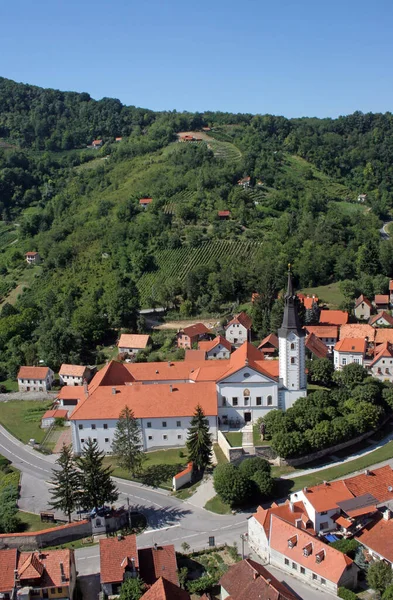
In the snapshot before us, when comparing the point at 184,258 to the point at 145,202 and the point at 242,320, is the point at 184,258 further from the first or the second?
the point at 242,320

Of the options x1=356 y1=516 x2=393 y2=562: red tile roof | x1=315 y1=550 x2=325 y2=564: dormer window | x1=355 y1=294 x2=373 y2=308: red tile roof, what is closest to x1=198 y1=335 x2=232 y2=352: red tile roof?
x1=355 y1=294 x2=373 y2=308: red tile roof

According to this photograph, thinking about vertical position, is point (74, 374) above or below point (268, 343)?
below

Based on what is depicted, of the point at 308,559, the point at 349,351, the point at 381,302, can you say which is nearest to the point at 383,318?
the point at 381,302

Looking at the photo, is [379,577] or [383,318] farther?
[383,318]

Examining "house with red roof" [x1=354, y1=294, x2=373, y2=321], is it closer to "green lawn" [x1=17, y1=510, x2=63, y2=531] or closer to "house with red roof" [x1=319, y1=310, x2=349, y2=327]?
"house with red roof" [x1=319, y1=310, x2=349, y2=327]

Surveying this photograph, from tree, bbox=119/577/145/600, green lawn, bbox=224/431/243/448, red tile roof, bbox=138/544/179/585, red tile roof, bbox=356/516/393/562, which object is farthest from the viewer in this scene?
green lawn, bbox=224/431/243/448

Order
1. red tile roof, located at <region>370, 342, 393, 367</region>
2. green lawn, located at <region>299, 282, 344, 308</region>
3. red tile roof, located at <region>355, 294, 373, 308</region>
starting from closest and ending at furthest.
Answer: red tile roof, located at <region>370, 342, 393, 367</region>, red tile roof, located at <region>355, 294, 373, 308</region>, green lawn, located at <region>299, 282, 344, 308</region>
